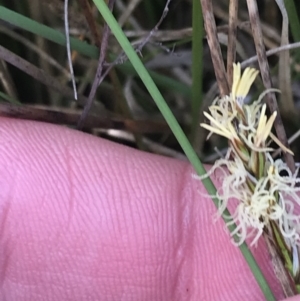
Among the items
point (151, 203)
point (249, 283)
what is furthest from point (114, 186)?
point (249, 283)

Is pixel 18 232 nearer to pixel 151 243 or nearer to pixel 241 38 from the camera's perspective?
pixel 151 243

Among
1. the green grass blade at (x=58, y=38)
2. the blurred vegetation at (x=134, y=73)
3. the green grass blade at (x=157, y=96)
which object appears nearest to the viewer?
the green grass blade at (x=157, y=96)

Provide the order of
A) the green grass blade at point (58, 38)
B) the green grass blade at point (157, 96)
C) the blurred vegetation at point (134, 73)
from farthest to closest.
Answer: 1. the blurred vegetation at point (134, 73)
2. the green grass blade at point (58, 38)
3. the green grass blade at point (157, 96)

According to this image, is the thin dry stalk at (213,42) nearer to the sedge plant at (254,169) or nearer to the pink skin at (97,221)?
the sedge plant at (254,169)

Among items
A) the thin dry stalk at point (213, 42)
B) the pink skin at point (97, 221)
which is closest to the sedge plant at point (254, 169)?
the thin dry stalk at point (213, 42)

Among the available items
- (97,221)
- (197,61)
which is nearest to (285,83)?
(197,61)

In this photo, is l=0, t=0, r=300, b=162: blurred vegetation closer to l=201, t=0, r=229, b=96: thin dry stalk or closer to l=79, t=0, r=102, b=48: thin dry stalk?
l=79, t=0, r=102, b=48: thin dry stalk

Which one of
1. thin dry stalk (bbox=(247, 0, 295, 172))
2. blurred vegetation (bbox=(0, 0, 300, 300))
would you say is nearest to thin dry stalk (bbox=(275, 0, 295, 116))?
blurred vegetation (bbox=(0, 0, 300, 300))

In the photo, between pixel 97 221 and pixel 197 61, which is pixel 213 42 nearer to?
pixel 197 61

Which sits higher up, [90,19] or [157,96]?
[90,19]
